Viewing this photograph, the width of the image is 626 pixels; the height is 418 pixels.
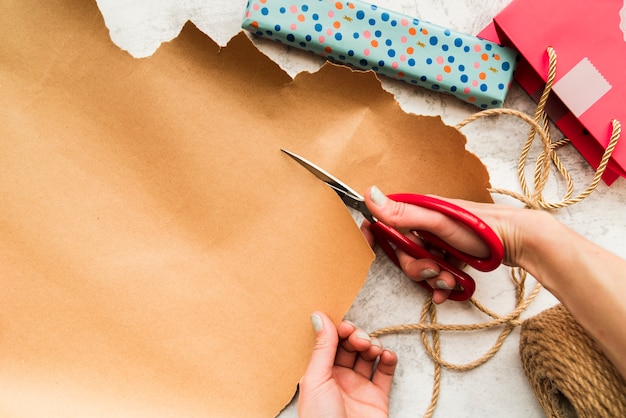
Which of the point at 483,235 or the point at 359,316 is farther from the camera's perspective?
the point at 359,316

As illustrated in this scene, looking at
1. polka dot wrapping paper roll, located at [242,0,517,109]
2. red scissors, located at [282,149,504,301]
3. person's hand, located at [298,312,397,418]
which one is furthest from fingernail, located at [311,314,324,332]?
polka dot wrapping paper roll, located at [242,0,517,109]

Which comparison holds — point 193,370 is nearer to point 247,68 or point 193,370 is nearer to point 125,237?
point 125,237

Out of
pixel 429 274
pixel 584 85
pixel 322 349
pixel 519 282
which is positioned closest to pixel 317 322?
pixel 322 349

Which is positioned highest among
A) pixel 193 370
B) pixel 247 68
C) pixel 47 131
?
pixel 247 68

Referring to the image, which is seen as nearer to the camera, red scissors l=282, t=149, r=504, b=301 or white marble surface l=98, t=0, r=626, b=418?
red scissors l=282, t=149, r=504, b=301

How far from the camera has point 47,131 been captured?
0.60m

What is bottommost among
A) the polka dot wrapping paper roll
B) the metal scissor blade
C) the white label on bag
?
the metal scissor blade

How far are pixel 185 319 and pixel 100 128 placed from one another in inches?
9.3

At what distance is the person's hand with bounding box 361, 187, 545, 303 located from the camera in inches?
21.5

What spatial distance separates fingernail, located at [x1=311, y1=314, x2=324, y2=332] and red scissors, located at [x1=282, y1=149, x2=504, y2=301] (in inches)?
4.7

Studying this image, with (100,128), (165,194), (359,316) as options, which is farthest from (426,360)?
(100,128)

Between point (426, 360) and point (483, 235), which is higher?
point (483, 235)

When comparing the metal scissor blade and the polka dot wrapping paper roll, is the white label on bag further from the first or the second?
the metal scissor blade

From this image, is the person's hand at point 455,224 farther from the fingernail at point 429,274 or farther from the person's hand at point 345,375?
the person's hand at point 345,375
